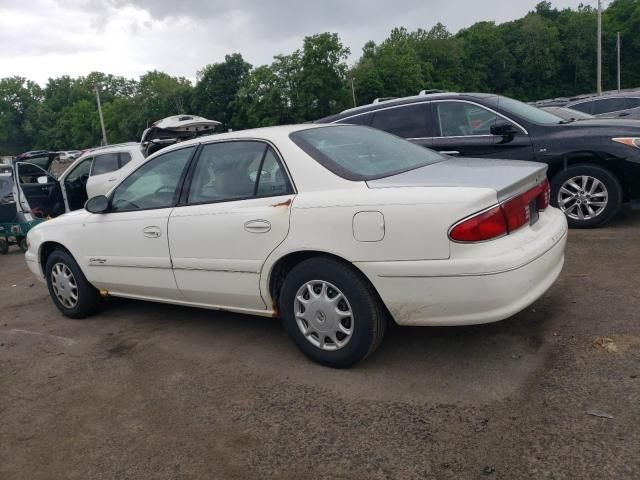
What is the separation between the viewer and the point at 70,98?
102938mm

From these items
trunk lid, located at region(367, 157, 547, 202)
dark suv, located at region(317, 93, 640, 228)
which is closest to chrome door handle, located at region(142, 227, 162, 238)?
trunk lid, located at region(367, 157, 547, 202)

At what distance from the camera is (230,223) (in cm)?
363

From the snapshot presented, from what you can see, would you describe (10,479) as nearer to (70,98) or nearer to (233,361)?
(233,361)

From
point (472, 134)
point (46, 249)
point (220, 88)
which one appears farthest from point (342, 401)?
point (220, 88)

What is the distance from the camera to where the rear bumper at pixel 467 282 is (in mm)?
2855

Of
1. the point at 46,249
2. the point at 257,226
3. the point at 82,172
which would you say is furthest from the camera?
the point at 82,172

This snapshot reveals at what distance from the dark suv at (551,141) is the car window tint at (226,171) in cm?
295

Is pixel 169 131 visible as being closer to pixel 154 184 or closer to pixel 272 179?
pixel 154 184

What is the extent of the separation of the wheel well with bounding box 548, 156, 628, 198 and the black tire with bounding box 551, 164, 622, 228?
56mm

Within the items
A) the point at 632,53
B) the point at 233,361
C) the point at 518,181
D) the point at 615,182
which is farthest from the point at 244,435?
the point at 632,53

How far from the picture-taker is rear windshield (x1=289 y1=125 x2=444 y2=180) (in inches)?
135

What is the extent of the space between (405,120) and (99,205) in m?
3.98

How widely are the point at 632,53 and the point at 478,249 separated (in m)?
81.3

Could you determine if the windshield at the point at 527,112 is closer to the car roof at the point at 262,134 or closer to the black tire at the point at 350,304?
the car roof at the point at 262,134
